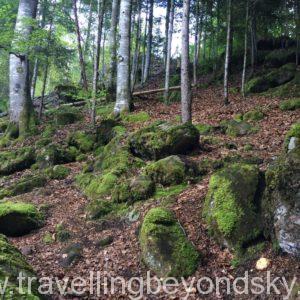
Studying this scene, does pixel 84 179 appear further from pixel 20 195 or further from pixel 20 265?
pixel 20 265

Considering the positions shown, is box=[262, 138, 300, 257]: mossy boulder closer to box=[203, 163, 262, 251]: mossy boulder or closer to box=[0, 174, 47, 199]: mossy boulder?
box=[203, 163, 262, 251]: mossy boulder

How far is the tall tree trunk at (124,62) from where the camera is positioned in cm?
1367

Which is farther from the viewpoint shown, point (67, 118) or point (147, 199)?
point (67, 118)

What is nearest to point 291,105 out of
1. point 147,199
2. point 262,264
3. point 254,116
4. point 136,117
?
point 254,116

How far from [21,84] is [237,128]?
936 centimetres

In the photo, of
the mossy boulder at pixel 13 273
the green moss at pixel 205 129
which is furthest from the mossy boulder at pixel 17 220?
the green moss at pixel 205 129

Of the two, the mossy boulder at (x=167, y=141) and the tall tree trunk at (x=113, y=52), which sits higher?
the tall tree trunk at (x=113, y=52)

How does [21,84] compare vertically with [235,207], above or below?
above

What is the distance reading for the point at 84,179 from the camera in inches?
372

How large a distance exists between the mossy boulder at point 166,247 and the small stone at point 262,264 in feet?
2.89

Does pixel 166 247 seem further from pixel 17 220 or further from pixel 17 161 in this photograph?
pixel 17 161

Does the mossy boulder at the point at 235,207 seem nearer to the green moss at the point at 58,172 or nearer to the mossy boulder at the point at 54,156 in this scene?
the green moss at the point at 58,172

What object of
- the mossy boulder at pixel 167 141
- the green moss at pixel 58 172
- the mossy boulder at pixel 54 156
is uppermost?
the mossy boulder at pixel 167 141

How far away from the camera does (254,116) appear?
11930 mm
